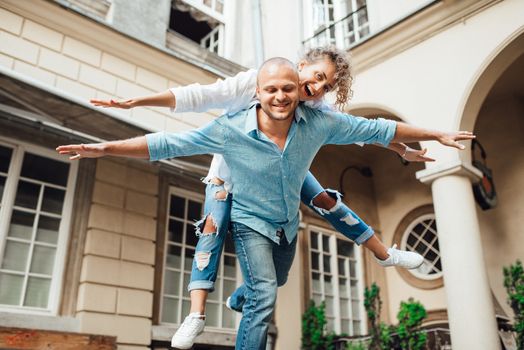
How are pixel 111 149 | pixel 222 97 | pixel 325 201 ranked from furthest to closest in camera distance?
pixel 325 201, pixel 222 97, pixel 111 149

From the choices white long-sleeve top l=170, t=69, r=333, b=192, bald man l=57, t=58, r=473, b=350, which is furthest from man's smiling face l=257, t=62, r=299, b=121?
white long-sleeve top l=170, t=69, r=333, b=192

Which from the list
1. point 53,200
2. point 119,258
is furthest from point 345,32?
point 53,200

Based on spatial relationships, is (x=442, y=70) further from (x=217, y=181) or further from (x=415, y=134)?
(x=217, y=181)

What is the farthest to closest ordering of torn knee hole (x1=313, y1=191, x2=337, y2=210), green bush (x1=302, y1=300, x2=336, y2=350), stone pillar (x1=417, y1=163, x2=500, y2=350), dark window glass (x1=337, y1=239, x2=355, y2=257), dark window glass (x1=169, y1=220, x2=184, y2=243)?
dark window glass (x1=337, y1=239, x2=355, y2=257), green bush (x1=302, y1=300, x2=336, y2=350), dark window glass (x1=169, y1=220, x2=184, y2=243), stone pillar (x1=417, y1=163, x2=500, y2=350), torn knee hole (x1=313, y1=191, x2=337, y2=210)

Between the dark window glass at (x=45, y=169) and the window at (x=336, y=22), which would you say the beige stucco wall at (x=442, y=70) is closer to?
the window at (x=336, y=22)

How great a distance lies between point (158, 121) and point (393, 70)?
3552 mm

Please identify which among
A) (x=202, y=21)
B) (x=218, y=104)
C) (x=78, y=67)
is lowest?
(x=218, y=104)

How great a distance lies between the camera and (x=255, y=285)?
222 centimetres

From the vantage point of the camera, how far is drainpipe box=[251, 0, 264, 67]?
8180 mm

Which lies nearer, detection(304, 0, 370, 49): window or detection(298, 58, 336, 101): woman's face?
detection(298, 58, 336, 101): woman's face

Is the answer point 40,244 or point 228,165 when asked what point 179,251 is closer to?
point 40,244

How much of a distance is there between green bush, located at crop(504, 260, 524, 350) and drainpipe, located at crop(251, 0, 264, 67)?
16.0 feet

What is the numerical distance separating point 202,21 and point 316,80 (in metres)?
7.71

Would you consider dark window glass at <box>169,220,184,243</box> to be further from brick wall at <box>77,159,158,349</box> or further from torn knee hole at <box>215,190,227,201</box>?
torn knee hole at <box>215,190,227,201</box>
